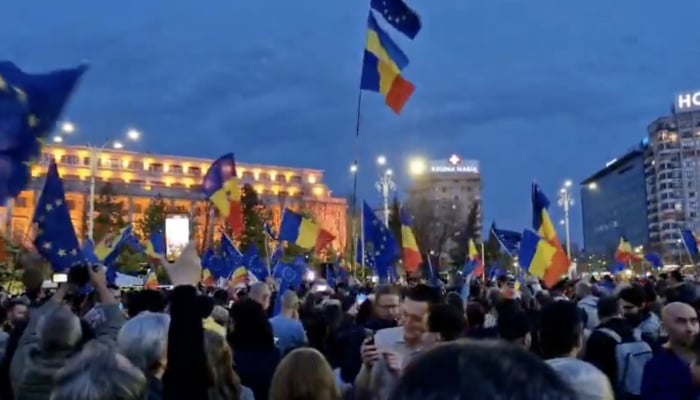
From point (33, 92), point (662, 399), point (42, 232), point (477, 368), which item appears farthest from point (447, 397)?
point (42, 232)

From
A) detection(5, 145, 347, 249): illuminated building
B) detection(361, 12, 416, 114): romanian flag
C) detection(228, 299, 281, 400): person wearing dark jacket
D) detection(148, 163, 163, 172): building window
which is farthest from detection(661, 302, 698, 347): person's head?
detection(148, 163, 163, 172): building window

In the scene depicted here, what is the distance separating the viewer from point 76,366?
296cm

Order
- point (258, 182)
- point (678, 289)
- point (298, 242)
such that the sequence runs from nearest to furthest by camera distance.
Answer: point (678, 289) < point (298, 242) < point (258, 182)

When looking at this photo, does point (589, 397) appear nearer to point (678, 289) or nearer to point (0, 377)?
point (0, 377)

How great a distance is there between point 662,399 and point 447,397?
14.2ft

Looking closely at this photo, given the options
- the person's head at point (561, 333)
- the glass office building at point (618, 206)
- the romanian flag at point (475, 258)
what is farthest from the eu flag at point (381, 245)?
the glass office building at point (618, 206)

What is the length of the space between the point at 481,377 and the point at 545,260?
51.9 feet

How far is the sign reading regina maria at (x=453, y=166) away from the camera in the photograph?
174 meters

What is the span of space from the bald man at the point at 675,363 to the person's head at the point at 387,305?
2760 mm

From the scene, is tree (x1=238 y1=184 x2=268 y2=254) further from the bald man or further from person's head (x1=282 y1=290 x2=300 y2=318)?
Result: the bald man

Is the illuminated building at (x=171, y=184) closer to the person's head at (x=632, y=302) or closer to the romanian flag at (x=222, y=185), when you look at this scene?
the romanian flag at (x=222, y=185)

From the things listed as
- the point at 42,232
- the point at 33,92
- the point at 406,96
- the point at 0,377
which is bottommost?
the point at 0,377

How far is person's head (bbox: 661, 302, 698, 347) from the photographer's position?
5562 millimetres

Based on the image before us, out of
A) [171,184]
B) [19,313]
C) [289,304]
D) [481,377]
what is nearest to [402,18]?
[289,304]
